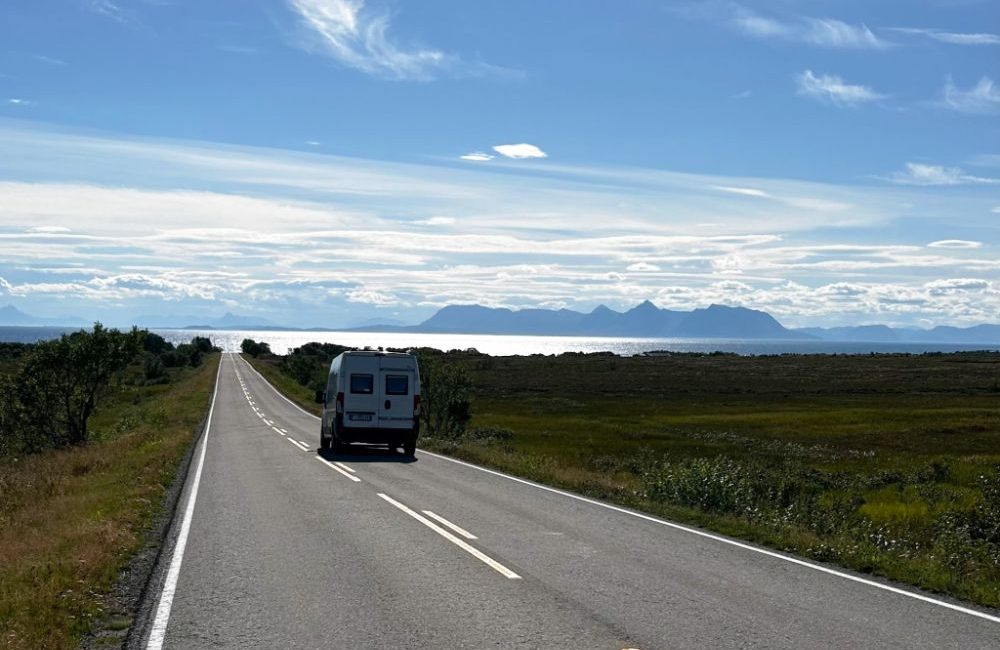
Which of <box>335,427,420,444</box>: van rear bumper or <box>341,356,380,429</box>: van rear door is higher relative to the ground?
<box>341,356,380,429</box>: van rear door

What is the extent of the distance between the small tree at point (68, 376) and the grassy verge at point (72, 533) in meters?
14.6

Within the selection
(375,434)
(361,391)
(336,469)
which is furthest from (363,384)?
(336,469)

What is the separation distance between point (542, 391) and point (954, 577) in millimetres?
85736

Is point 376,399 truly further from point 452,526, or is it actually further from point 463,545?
point 463,545

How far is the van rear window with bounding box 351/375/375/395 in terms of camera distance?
86.2ft

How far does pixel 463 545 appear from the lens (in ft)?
38.2

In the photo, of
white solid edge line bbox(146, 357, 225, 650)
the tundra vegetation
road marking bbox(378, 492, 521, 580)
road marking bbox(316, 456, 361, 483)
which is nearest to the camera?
white solid edge line bbox(146, 357, 225, 650)

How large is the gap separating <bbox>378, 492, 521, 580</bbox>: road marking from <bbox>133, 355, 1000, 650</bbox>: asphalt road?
0.05 metres

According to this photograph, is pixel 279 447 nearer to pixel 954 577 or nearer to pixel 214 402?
pixel 954 577

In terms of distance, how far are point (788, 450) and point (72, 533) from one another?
1454 inches

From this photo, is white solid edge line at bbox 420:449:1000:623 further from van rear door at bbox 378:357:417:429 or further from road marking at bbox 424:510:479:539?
van rear door at bbox 378:357:417:429

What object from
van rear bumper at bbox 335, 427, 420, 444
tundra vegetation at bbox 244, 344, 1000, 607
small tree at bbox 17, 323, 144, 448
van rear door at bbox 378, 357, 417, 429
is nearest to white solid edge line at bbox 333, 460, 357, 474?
van rear bumper at bbox 335, 427, 420, 444

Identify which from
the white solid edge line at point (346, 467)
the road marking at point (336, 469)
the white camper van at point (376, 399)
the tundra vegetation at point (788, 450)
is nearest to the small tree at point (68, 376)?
the tundra vegetation at point (788, 450)

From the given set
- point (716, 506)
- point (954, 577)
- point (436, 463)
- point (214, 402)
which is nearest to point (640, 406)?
point (214, 402)
